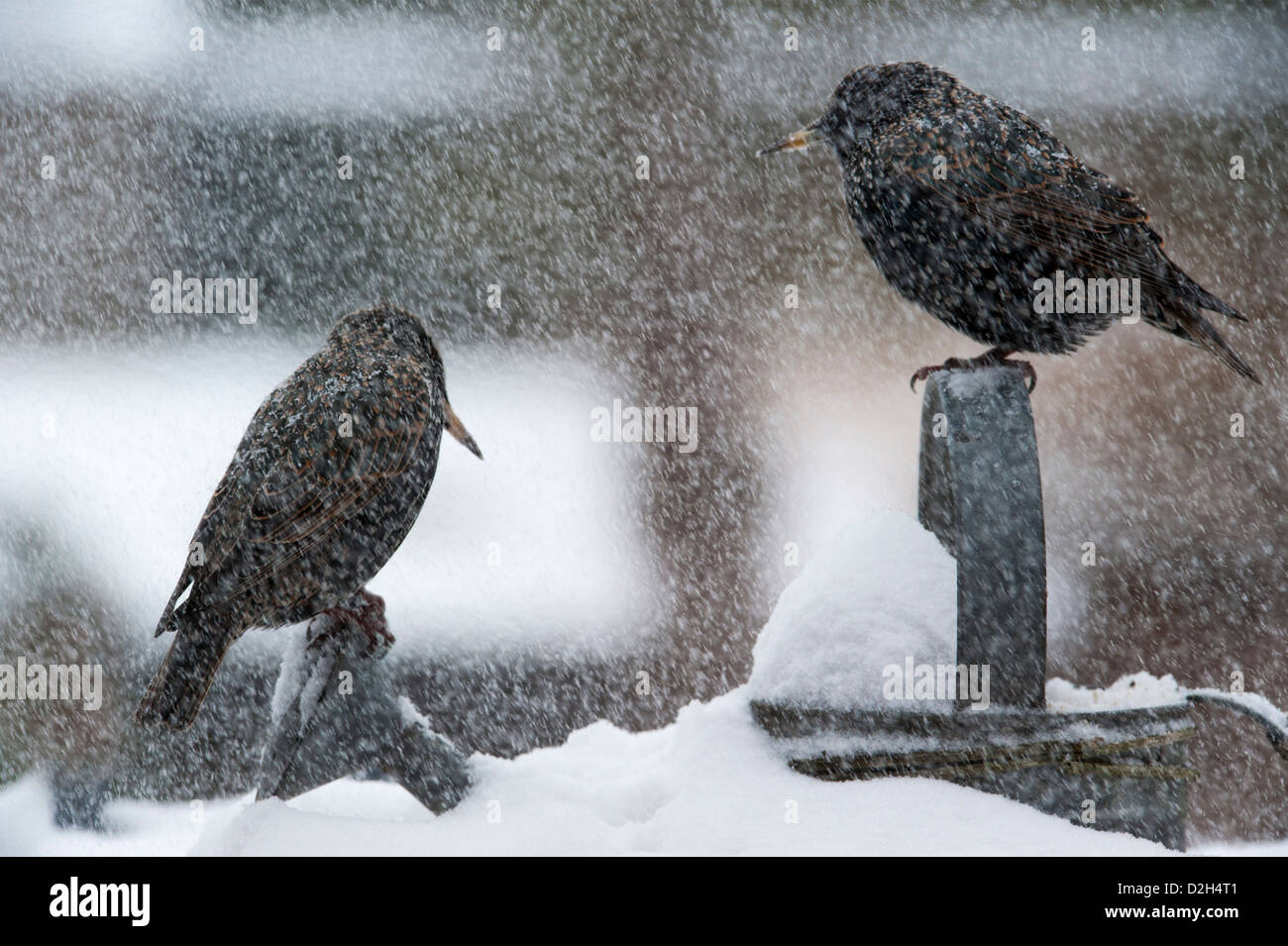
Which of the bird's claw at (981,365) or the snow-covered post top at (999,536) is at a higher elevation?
the bird's claw at (981,365)

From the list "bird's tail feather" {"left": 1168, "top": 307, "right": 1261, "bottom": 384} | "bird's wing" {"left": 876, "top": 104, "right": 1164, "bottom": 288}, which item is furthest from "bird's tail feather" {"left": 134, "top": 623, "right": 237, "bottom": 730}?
"bird's tail feather" {"left": 1168, "top": 307, "right": 1261, "bottom": 384}

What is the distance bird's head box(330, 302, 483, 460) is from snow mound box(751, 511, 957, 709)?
0.80m

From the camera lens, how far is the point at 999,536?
1.05 m

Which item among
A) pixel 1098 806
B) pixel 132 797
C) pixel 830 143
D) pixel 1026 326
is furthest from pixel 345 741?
pixel 132 797

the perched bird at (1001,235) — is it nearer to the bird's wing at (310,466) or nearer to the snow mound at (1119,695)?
the snow mound at (1119,695)

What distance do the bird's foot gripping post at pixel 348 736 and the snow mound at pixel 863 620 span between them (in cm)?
37

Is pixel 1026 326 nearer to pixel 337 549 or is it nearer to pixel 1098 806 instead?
pixel 1098 806

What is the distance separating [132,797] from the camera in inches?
91.0

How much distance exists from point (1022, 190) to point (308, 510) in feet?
3.97

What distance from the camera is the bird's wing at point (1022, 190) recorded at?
1.61 meters

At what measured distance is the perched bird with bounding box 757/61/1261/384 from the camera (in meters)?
1.60

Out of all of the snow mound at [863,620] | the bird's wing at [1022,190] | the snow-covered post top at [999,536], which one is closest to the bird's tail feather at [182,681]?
the snow mound at [863,620]

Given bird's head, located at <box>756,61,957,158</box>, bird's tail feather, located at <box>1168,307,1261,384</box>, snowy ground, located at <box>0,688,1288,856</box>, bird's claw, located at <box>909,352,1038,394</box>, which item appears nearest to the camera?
snowy ground, located at <box>0,688,1288,856</box>

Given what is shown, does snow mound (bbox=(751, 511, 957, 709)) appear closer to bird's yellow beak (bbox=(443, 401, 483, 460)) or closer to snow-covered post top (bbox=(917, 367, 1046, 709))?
snow-covered post top (bbox=(917, 367, 1046, 709))
